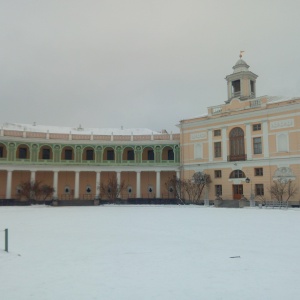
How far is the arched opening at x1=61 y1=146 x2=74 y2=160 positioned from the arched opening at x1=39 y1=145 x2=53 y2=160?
1740mm

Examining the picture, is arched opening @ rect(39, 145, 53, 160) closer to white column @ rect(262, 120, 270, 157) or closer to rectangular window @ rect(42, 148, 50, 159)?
rectangular window @ rect(42, 148, 50, 159)

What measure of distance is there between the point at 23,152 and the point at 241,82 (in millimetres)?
29791

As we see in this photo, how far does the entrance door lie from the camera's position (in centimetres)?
4017

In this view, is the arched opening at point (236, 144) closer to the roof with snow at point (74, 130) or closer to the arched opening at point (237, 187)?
the arched opening at point (237, 187)

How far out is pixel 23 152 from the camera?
47.8 metres

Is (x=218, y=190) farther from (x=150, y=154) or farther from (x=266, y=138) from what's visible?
(x=150, y=154)

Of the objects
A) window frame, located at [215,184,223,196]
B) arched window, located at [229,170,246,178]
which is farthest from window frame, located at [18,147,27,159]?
arched window, located at [229,170,246,178]

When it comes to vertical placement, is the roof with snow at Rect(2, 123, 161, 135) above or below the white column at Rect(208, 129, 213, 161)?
above
